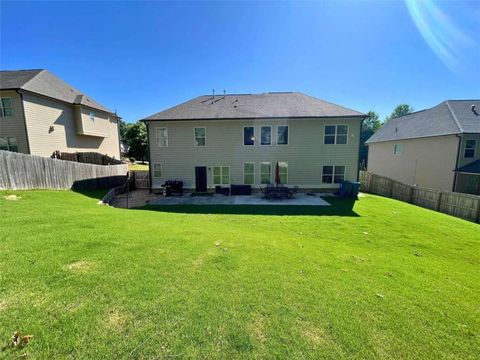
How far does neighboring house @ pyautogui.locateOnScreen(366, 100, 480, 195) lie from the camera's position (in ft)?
57.7

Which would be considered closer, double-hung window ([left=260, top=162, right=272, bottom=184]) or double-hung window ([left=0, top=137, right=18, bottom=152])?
double-hung window ([left=0, top=137, right=18, bottom=152])

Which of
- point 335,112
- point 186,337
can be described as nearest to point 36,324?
point 186,337

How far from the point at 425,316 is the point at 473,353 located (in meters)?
0.59

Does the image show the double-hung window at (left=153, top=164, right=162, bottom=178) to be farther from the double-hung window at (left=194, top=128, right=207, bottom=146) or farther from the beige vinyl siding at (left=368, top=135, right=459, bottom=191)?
the beige vinyl siding at (left=368, top=135, right=459, bottom=191)

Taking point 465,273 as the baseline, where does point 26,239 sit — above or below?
above

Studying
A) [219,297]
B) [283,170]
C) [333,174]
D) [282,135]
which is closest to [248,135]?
[282,135]

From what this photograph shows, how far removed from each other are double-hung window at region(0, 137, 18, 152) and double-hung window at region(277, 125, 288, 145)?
19166mm

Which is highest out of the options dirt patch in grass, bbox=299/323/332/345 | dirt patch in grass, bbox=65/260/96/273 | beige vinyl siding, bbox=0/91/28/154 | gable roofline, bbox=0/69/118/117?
gable roofline, bbox=0/69/118/117

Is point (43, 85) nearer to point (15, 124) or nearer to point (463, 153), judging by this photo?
point (15, 124)

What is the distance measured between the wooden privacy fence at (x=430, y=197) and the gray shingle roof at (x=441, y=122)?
656 centimetres

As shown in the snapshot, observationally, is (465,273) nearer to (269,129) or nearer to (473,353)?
(473,353)

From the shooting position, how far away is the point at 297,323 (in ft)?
8.96

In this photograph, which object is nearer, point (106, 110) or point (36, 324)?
point (36, 324)

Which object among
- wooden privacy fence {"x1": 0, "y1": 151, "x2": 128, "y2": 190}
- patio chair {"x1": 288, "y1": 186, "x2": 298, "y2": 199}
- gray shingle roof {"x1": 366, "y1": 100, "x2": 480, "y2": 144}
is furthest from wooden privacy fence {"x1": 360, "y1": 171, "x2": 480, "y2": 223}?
wooden privacy fence {"x1": 0, "y1": 151, "x2": 128, "y2": 190}
